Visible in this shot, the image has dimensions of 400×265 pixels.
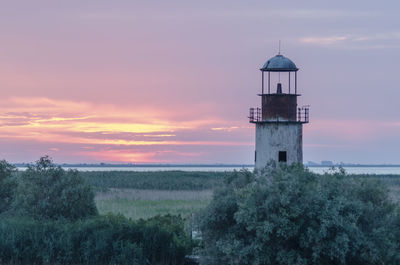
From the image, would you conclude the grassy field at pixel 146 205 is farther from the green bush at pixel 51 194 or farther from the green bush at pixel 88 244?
the green bush at pixel 88 244

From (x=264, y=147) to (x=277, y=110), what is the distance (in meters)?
1.43

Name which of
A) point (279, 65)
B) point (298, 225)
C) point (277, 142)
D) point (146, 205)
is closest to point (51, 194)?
point (277, 142)

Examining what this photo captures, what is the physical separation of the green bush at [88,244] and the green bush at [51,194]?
2.06 m

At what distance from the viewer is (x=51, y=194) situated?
973 inches

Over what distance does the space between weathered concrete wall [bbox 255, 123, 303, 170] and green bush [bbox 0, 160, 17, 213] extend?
9923mm

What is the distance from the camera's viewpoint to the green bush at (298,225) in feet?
60.2

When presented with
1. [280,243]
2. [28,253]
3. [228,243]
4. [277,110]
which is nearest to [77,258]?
[28,253]

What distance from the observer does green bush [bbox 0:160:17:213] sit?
27016 millimetres

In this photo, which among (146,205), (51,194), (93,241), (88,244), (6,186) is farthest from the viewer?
(146,205)

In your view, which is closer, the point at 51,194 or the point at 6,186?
the point at 51,194

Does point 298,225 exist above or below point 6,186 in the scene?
below

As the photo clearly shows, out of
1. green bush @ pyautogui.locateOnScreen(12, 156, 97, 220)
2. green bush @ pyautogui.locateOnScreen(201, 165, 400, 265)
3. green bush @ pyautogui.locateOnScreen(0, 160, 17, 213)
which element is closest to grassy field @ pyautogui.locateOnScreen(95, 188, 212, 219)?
green bush @ pyautogui.locateOnScreen(0, 160, 17, 213)

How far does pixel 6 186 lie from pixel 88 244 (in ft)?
23.0

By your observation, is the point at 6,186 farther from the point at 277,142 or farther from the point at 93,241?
the point at 277,142
